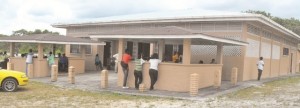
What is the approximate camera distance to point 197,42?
18.1 meters

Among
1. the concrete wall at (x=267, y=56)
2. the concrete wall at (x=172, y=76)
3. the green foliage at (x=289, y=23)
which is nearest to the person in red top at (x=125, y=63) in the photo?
the concrete wall at (x=172, y=76)

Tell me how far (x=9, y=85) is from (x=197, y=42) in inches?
339

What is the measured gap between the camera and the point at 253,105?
37.7 feet

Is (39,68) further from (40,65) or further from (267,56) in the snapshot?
(267,56)

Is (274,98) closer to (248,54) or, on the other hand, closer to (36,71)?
(248,54)

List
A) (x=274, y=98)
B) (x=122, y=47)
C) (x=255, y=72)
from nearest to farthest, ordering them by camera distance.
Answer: (x=274, y=98) < (x=122, y=47) < (x=255, y=72)

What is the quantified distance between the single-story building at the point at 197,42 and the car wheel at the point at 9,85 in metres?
3.57

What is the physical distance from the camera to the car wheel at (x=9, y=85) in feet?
46.0

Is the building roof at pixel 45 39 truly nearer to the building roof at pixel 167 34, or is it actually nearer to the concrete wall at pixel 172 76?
the building roof at pixel 167 34

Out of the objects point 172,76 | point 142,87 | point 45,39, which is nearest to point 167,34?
point 172,76

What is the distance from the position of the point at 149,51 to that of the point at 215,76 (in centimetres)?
901

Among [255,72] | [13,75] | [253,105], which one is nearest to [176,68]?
[253,105]

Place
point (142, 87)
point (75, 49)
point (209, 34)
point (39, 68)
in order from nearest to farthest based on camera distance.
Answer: point (142, 87)
point (209, 34)
point (39, 68)
point (75, 49)

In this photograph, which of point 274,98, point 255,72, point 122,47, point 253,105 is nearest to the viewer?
point 253,105
